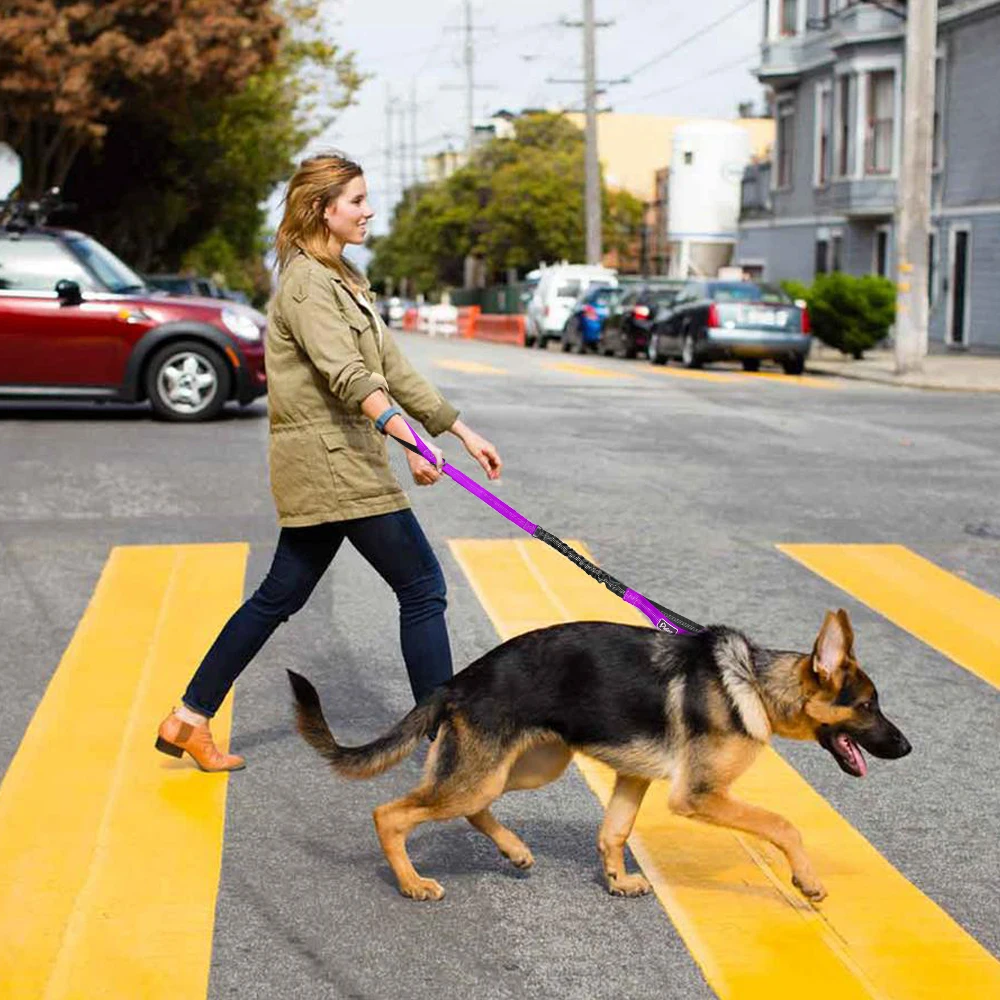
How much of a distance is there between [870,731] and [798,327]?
80.4 feet

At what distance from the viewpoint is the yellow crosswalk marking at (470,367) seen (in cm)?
2640

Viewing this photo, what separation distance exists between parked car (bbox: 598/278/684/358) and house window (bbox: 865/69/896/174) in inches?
225

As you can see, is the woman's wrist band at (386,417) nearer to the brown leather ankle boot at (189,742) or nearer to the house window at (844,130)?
the brown leather ankle boot at (189,742)

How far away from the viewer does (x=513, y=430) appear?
16.4m

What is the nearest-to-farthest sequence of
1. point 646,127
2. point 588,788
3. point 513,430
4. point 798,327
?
1. point 588,788
2. point 513,430
3. point 798,327
4. point 646,127

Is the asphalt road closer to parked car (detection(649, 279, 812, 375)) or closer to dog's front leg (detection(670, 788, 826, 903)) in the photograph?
dog's front leg (detection(670, 788, 826, 903))

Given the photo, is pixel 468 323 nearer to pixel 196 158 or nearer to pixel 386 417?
pixel 196 158

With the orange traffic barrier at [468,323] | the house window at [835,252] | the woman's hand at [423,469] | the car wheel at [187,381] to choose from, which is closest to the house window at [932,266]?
the house window at [835,252]

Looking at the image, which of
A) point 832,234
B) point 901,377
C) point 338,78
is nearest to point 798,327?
point 901,377

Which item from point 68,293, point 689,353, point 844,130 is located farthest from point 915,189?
point 68,293

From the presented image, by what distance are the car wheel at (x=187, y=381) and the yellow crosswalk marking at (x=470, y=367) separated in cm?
990

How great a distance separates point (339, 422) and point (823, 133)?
39.3 m

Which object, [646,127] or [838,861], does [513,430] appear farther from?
[646,127]

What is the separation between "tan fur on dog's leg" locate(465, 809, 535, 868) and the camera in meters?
4.88
